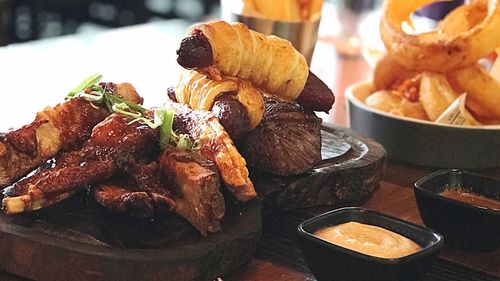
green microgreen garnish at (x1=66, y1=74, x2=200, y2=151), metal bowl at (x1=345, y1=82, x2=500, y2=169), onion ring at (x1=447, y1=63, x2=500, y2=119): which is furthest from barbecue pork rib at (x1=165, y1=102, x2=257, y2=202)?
onion ring at (x1=447, y1=63, x2=500, y2=119)

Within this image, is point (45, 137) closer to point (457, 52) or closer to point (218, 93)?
point (218, 93)

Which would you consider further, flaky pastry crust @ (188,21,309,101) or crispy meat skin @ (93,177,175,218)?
flaky pastry crust @ (188,21,309,101)

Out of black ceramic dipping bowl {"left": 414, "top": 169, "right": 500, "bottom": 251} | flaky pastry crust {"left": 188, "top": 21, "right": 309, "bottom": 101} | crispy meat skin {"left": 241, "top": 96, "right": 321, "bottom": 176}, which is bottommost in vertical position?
black ceramic dipping bowl {"left": 414, "top": 169, "right": 500, "bottom": 251}

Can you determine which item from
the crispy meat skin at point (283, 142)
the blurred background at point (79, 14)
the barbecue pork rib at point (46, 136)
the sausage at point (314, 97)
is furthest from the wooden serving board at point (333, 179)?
the blurred background at point (79, 14)

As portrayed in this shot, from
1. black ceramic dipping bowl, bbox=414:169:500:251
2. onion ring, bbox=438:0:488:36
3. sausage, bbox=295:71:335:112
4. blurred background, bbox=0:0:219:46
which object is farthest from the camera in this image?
blurred background, bbox=0:0:219:46

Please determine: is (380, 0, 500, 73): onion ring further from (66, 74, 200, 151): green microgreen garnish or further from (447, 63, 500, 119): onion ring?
(66, 74, 200, 151): green microgreen garnish

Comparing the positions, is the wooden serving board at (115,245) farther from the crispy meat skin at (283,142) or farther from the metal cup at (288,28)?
the metal cup at (288,28)

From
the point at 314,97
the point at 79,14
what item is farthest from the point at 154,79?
the point at 79,14
